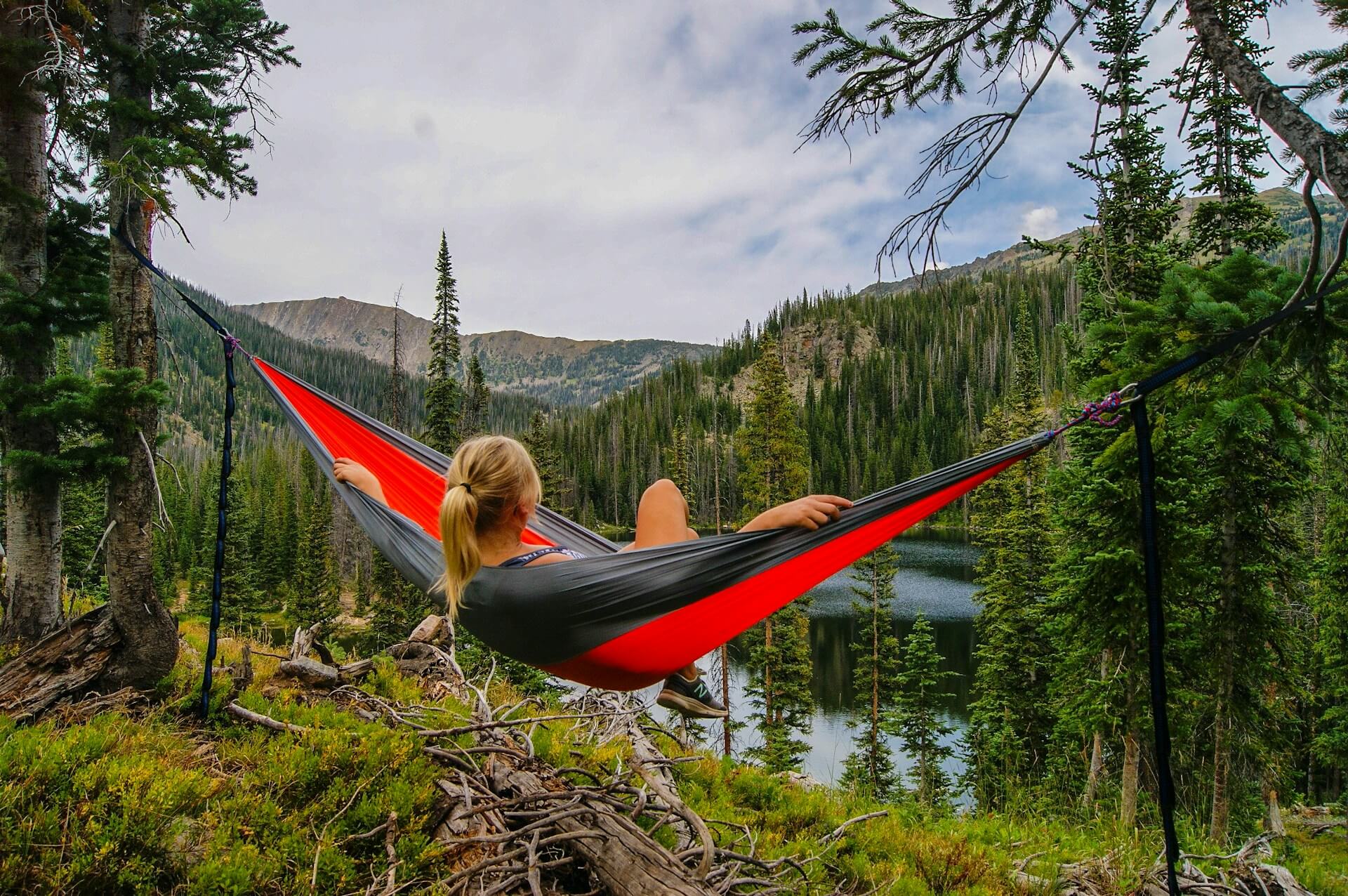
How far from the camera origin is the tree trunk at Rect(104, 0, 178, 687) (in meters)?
2.87

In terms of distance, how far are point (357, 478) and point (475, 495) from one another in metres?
1.26

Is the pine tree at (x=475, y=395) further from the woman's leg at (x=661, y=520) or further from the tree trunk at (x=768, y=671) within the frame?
the woman's leg at (x=661, y=520)

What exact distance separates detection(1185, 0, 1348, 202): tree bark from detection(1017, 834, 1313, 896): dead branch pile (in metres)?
2.57

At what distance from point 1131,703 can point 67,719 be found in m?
9.81

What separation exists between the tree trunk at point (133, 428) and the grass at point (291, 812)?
225mm

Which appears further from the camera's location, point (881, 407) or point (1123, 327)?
point (881, 407)

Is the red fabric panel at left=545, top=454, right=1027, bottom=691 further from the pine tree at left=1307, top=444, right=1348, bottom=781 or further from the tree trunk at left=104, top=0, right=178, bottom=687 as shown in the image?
the pine tree at left=1307, top=444, right=1348, bottom=781

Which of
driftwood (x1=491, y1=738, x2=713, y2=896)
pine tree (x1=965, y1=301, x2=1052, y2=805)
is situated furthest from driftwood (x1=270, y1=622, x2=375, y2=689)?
A: pine tree (x1=965, y1=301, x2=1052, y2=805)

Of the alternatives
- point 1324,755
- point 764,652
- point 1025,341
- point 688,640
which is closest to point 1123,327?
point 688,640

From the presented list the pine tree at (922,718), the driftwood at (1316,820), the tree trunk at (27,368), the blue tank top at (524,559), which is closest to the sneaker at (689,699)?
the blue tank top at (524,559)

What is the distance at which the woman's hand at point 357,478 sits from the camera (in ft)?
8.93

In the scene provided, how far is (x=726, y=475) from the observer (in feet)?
155

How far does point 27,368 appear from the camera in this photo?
3344 mm

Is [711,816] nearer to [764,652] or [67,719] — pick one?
[67,719]
